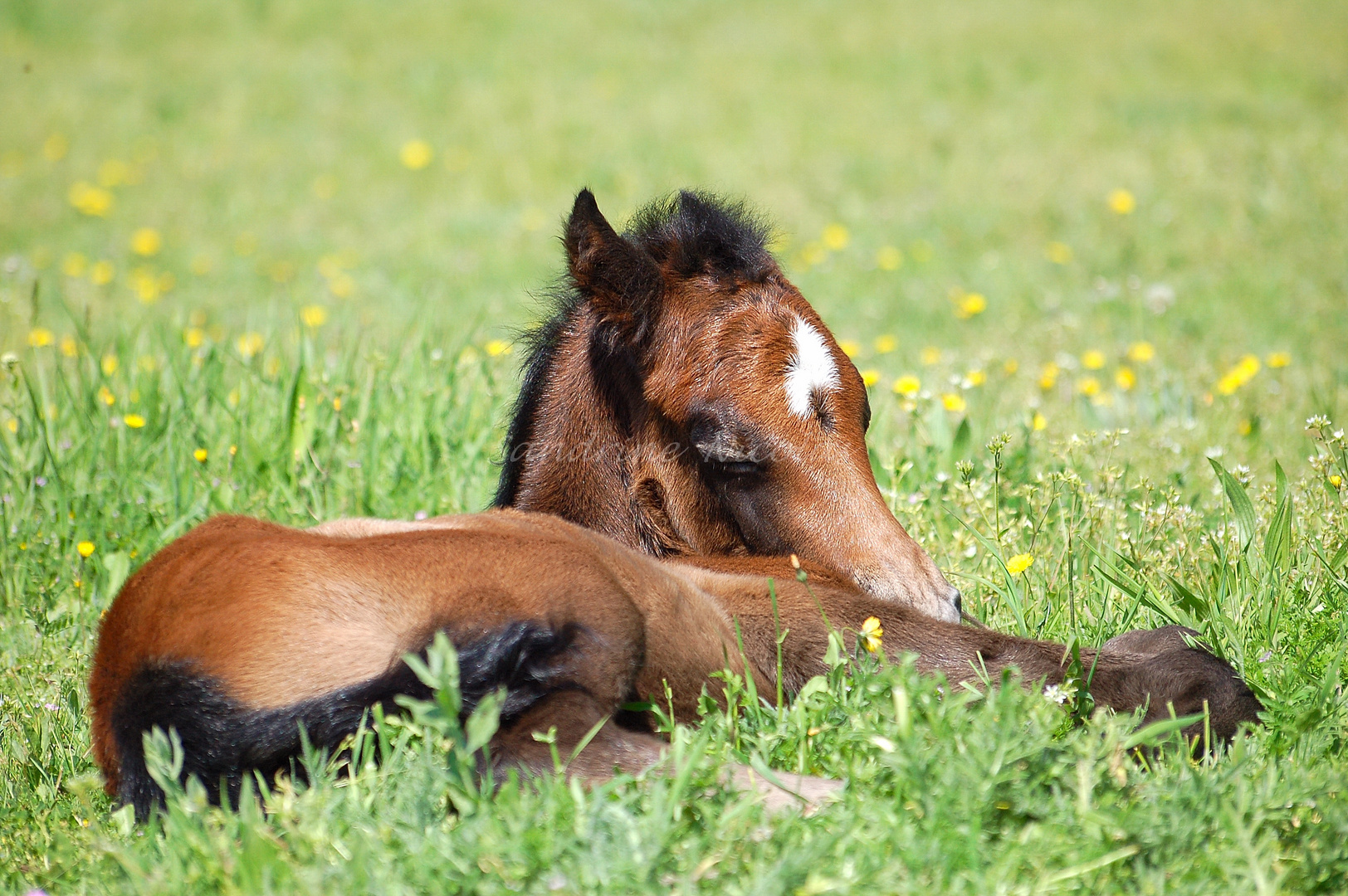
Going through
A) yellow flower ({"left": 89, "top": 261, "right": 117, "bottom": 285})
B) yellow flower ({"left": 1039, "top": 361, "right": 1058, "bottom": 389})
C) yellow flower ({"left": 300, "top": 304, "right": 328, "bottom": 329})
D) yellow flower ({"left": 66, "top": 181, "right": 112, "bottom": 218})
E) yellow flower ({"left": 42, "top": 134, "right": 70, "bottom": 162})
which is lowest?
yellow flower ({"left": 1039, "top": 361, "right": 1058, "bottom": 389})

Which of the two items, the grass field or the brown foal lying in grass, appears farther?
the brown foal lying in grass

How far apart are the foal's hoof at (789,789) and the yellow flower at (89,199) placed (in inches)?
371

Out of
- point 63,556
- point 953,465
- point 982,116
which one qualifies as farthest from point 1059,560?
point 982,116

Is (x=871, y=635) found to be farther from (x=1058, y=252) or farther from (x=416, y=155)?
Result: (x=416, y=155)

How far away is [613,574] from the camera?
2426 millimetres

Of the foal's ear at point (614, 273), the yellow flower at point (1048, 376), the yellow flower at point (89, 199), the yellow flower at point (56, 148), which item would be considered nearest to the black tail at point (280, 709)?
the foal's ear at point (614, 273)

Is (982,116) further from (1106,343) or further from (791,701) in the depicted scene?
(791,701)

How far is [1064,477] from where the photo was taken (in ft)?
10.0

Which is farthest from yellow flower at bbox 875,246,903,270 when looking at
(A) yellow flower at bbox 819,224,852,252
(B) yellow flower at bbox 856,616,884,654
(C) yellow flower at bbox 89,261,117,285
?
(B) yellow flower at bbox 856,616,884,654

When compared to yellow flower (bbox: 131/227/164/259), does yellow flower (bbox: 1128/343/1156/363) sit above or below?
below

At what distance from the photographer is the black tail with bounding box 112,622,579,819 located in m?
2.11

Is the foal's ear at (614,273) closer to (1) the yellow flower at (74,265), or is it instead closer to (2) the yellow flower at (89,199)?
(1) the yellow flower at (74,265)

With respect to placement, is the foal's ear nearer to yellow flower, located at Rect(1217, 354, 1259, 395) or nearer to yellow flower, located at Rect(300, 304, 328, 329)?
yellow flower, located at Rect(1217, 354, 1259, 395)

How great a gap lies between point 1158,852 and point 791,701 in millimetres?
918
